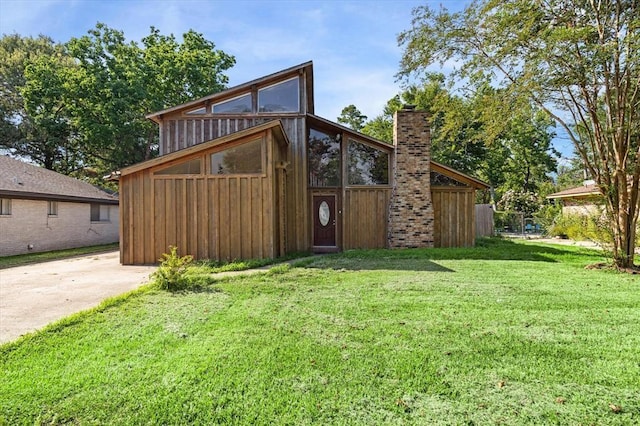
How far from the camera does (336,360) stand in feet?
9.89

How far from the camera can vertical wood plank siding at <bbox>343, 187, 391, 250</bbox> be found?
38.5 feet

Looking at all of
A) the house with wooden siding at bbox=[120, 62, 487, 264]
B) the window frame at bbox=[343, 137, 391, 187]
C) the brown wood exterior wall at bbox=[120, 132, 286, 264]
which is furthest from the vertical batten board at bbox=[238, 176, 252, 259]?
the window frame at bbox=[343, 137, 391, 187]

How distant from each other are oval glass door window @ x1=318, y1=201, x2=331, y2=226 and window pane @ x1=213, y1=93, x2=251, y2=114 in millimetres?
4099

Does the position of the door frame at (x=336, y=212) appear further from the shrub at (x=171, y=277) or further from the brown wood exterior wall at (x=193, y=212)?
the shrub at (x=171, y=277)

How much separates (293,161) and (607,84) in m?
8.18

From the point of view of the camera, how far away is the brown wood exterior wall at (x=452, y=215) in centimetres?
1199

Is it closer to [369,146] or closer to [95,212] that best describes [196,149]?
[369,146]

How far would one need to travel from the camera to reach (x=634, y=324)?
3.97 m

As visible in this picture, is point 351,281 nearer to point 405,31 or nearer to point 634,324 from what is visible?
point 634,324

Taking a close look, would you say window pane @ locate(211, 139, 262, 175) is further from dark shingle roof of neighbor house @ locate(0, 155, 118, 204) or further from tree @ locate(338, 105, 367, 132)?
tree @ locate(338, 105, 367, 132)

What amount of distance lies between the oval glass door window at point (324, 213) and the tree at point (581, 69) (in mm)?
5984

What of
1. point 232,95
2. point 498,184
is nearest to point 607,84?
point 232,95

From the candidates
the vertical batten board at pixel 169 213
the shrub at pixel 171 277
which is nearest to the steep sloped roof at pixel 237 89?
the vertical batten board at pixel 169 213

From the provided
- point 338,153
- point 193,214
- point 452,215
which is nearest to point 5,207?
point 193,214
